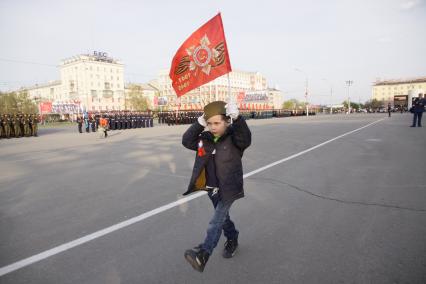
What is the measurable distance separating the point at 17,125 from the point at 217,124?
74.8 feet

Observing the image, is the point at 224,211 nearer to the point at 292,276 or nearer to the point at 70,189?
the point at 292,276

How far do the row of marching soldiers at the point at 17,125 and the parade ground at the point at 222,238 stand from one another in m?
16.2

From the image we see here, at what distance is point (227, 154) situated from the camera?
2732 mm

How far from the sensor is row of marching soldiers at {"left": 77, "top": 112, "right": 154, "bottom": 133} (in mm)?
25634

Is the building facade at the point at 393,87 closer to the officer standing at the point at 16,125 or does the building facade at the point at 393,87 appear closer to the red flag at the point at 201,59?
the officer standing at the point at 16,125

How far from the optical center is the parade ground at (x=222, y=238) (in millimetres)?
2680

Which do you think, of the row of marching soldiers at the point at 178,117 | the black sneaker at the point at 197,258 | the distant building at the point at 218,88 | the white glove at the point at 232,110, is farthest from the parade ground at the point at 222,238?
the distant building at the point at 218,88

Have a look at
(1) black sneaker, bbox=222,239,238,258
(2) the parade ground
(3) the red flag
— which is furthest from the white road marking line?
(3) the red flag

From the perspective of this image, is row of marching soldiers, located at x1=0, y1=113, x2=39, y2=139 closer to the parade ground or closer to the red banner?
the parade ground

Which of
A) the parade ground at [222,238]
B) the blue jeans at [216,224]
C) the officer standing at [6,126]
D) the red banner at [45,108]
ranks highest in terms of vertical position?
the red banner at [45,108]

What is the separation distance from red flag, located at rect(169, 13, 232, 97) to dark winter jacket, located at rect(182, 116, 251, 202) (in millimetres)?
2840

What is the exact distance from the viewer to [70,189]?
570 centimetres

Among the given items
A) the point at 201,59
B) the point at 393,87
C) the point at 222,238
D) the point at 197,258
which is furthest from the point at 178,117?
the point at 393,87

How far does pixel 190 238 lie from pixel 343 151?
7.79m
